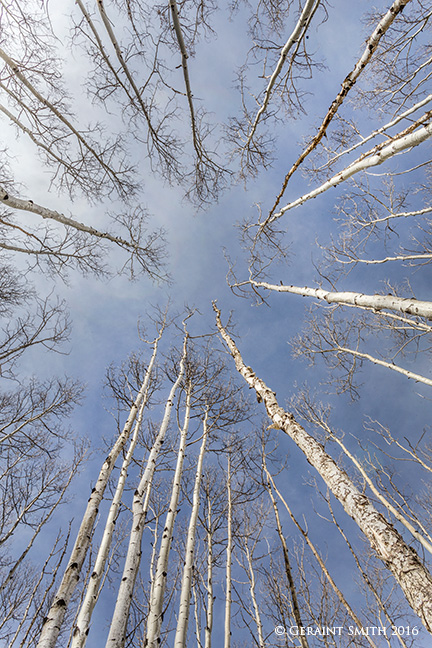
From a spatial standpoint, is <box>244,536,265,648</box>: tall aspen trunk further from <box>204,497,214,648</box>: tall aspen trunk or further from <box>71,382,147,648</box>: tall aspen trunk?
<box>71,382,147,648</box>: tall aspen trunk

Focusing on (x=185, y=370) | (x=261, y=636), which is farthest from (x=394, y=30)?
(x=261, y=636)

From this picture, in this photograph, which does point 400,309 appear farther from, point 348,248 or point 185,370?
point 185,370

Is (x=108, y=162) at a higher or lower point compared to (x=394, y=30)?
lower

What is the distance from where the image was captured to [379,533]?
67.6 inches

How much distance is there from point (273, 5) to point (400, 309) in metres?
4.25

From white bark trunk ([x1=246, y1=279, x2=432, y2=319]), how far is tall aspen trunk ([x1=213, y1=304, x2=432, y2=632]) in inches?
60.4

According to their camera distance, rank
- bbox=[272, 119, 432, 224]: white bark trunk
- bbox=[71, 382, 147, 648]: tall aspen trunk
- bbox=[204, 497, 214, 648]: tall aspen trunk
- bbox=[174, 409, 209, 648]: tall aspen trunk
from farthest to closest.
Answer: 1. bbox=[204, 497, 214, 648]: tall aspen trunk
2. bbox=[174, 409, 209, 648]: tall aspen trunk
3. bbox=[71, 382, 147, 648]: tall aspen trunk
4. bbox=[272, 119, 432, 224]: white bark trunk

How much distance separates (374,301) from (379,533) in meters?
2.20

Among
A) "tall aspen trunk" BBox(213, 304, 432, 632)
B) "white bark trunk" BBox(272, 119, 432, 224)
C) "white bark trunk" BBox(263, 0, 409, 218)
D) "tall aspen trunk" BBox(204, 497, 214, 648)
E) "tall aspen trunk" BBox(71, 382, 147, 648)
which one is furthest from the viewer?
"tall aspen trunk" BBox(204, 497, 214, 648)

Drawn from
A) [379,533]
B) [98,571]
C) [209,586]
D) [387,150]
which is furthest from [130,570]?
[387,150]

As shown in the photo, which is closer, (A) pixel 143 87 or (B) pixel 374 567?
(A) pixel 143 87

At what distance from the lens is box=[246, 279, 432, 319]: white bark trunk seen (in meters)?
2.54

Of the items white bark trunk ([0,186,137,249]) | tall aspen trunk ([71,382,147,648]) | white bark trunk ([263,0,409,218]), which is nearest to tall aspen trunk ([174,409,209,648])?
tall aspen trunk ([71,382,147,648])

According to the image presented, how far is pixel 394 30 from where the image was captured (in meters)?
4.56
